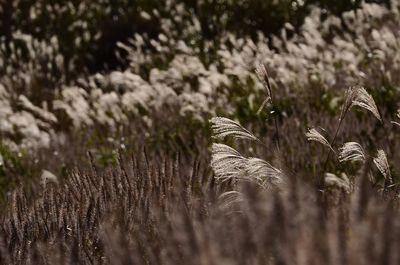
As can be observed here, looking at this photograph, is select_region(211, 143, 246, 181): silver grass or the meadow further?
select_region(211, 143, 246, 181): silver grass

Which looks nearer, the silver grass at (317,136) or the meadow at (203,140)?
the meadow at (203,140)

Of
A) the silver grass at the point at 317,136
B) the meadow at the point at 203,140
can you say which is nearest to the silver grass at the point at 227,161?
the meadow at the point at 203,140

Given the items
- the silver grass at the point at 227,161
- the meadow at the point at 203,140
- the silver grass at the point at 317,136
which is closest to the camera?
the meadow at the point at 203,140

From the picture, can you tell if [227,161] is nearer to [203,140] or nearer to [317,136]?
[317,136]

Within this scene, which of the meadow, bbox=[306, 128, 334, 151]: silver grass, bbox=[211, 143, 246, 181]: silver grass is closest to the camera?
the meadow

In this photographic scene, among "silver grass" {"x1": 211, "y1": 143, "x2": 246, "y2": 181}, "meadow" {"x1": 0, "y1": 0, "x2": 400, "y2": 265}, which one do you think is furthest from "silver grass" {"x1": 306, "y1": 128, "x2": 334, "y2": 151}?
"silver grass" {"x1": 211, "y1": 143, "x2": 246, "y2": 181}

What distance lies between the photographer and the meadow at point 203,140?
1.15 metres

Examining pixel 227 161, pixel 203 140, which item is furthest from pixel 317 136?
pixel 203 140

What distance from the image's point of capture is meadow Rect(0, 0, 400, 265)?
45.4 inches

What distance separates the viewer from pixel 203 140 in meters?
4.91

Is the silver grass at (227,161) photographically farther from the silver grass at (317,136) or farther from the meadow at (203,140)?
the silver grass at (317,136)

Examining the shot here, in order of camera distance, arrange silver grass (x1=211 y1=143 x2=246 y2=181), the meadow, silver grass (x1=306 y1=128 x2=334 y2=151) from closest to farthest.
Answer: the meadow < silver grass (x1=211 y1=143 x2=246 y2=181) < silver grass (x1=306 y1=128 x2=334 y2=151)

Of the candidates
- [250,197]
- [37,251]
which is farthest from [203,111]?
[250,197]

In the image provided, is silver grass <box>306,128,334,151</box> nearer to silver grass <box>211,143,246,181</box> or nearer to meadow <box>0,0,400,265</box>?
meadow <box>0,0,400,265</box>
